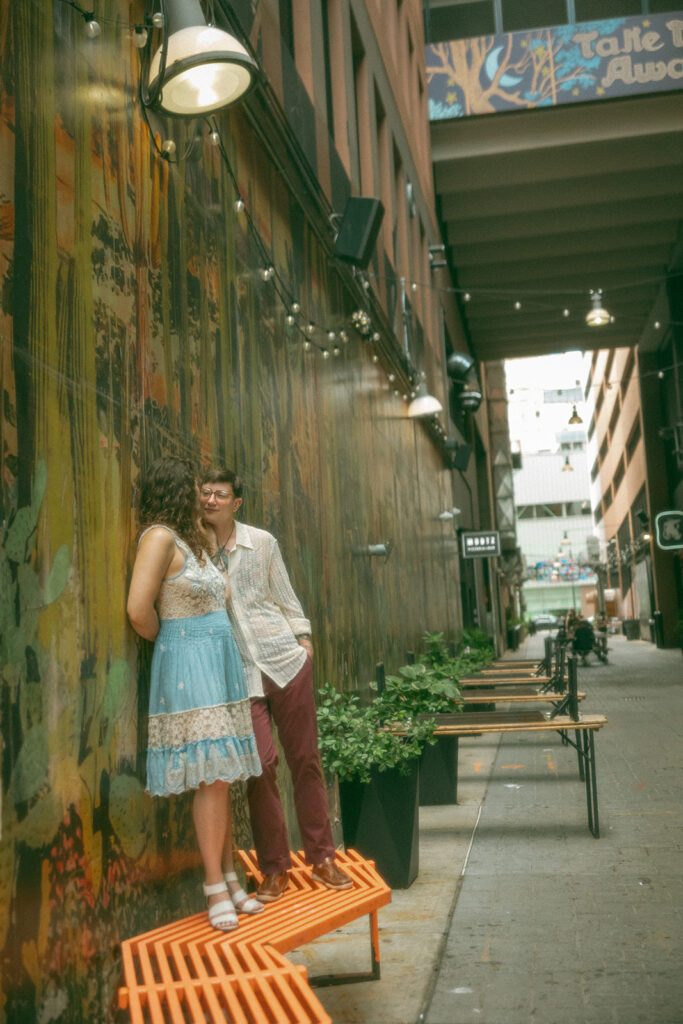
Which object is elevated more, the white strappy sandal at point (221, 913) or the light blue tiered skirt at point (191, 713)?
the light blue tiered skirt at point (191, 713)

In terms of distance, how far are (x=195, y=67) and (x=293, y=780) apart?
3053 millimetres

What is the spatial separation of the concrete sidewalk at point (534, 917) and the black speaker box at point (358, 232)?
480 cm

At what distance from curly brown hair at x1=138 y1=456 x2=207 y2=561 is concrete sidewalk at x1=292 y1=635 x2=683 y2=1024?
6.75ft

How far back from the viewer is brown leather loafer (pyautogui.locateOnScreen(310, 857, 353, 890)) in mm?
4531

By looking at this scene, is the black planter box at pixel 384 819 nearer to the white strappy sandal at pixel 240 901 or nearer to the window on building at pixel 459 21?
the white strappy sandal at pixel 240 901

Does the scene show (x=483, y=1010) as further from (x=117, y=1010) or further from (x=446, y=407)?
(x=446, y=407)

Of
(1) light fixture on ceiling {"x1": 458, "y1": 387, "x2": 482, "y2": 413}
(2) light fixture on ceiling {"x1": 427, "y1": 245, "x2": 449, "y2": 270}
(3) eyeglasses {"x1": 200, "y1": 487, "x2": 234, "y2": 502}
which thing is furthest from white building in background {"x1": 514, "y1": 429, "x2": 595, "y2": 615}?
(3) eyeglasses {"x1": 200, "y1": 487, "x2": 234, "y2": 502}

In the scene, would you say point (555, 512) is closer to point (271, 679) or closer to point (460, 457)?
point (460, 457)

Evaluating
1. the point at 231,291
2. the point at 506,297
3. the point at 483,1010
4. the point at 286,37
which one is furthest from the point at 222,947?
the point at 506,297

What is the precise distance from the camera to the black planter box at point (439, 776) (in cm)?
927

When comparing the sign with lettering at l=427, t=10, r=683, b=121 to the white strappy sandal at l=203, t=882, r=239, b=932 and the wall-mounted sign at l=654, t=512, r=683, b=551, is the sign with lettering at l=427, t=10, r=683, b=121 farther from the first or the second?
the white strappy sandal at l=203, t=882, r=239, b=932

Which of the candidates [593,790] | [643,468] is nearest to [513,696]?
[593,790]

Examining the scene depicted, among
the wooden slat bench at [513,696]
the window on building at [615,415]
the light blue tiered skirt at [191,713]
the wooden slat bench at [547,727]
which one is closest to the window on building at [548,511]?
the window on building at [615,415]

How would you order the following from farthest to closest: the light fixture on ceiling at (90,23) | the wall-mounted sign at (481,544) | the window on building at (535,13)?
the wall-mounted sign at (481,544)
the window on building at (535,13)
the light fixture on ceiling at (90,23)
